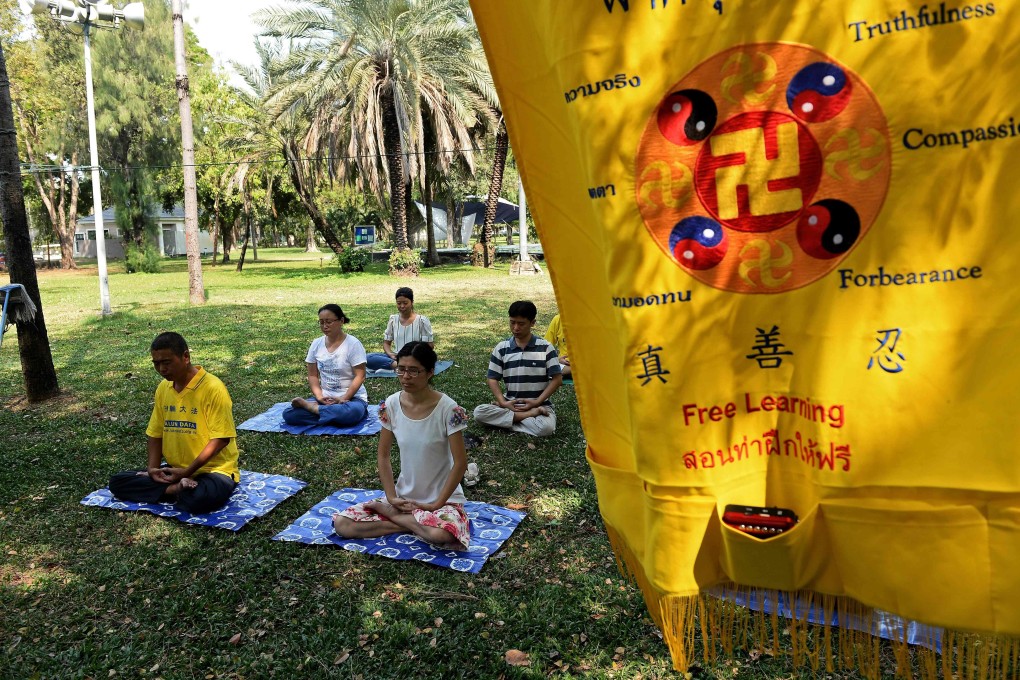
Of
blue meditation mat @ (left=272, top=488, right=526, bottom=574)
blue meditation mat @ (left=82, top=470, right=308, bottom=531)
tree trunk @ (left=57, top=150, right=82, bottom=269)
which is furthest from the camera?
tree trunk @ (left=57, top=150, right=82, bottom=269)

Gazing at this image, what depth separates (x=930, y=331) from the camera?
1.32 meters

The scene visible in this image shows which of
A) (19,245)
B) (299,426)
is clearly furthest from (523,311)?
(19,245)

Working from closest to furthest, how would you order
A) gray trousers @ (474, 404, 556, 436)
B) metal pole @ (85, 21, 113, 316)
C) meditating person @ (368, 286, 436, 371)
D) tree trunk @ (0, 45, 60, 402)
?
gray trousers @ (474, 404, 556, 436)
tree trunk @ (0, 45, 60, 402)
meditating person @ (368, 286, 436, 371)
metal pole @ (85, 21, 113, 316)

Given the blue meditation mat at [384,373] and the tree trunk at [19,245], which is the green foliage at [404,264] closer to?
the blue meditation mat at [384,373]

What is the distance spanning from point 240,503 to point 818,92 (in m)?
5.09

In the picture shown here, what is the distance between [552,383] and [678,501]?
5.42 meters

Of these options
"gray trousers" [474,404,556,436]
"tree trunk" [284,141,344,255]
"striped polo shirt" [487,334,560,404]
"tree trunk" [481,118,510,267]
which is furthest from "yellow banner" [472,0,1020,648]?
"tree trunk" [284,141,344,255]

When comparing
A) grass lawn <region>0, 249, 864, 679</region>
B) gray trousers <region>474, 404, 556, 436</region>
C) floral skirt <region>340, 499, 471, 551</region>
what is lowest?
grass lawn <region>0, 249, 864, 679</region>

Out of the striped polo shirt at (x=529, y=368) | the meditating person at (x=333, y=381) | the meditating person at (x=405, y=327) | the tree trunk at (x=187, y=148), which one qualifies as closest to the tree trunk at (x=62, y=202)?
the tree trunk at (x=187, y=148)

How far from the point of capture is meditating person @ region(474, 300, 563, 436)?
6.85m

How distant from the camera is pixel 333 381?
7.64 meters

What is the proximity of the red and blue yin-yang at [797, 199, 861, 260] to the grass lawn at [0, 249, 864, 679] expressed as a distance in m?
2.64

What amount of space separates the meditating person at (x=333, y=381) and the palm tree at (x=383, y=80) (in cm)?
1621

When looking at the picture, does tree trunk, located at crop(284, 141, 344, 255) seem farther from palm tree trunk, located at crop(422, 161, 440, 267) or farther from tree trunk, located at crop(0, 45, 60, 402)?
tree trunk, located at crop(0, 45, 60, 402)
